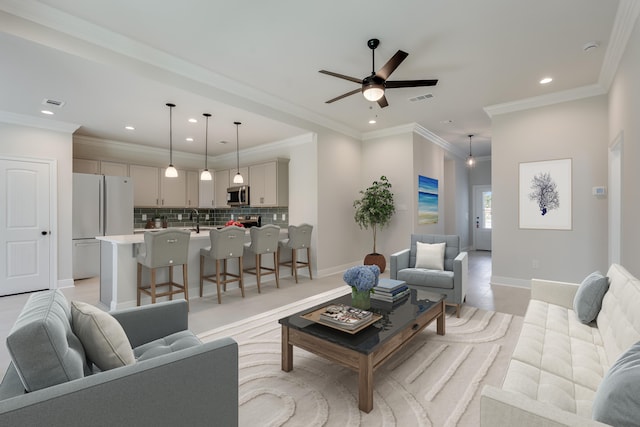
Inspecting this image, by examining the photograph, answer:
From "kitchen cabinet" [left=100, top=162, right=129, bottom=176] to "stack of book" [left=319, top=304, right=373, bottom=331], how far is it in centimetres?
581

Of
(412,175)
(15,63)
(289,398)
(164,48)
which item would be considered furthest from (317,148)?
(289,398)

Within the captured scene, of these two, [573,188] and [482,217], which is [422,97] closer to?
[573,188]

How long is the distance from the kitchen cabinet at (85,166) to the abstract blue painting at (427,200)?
248 inches

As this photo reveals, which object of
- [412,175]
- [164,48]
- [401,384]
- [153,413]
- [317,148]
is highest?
[164,48]

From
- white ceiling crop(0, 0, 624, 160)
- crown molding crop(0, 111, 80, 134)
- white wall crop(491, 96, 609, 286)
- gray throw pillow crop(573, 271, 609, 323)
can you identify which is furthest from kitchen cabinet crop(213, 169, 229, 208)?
gray throw pillow crop(573, 271, 609, 323)

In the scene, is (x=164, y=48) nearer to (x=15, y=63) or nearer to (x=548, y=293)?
(x=15, y=63)

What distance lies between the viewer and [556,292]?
259 centimetres

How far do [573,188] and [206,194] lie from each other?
23.7ft

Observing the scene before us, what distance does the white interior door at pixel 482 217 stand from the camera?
9.12 meters

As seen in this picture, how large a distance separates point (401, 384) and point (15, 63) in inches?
177

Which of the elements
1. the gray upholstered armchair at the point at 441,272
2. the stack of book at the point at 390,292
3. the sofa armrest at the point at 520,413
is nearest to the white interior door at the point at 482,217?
the gray upholstered armchair at the point at 441,272

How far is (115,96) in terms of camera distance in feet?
12.6

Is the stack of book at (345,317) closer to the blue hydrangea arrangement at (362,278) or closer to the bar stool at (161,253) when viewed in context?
the blue hydrangea arrangement at (362,278)

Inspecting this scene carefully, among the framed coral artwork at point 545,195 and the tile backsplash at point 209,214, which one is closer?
the framed coral artwork at point 545,195
